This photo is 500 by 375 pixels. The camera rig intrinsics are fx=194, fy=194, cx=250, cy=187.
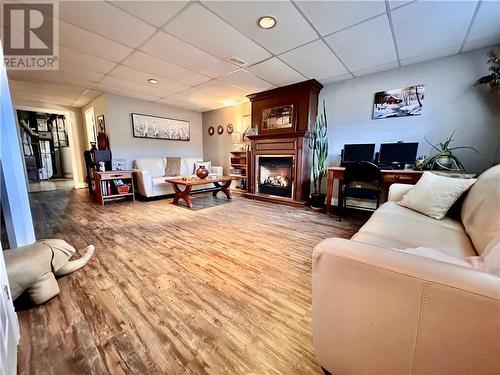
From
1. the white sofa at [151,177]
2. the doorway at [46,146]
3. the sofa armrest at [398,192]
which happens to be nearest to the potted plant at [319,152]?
the sofa armrest at [398,192]

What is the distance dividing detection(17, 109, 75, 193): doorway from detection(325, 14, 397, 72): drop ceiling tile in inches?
349

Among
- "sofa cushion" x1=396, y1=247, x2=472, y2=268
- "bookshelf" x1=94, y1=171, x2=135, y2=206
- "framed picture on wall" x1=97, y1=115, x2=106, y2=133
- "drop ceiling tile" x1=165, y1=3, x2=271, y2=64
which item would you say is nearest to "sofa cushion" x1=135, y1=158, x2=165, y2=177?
"bookshelf" x1=94, y1=171, x2=135, y2=206

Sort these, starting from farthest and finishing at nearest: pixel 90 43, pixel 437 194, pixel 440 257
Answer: pixel 90 43
pixel 437 194
pixel 440 257

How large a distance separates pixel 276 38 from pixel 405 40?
147 cm

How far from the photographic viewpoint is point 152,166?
4.44 meters

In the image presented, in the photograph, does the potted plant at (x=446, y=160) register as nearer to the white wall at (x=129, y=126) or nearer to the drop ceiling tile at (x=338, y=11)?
the drop ceiling tile at (x=338, y=11)

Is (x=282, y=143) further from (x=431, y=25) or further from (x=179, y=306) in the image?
(x=179, y=306)

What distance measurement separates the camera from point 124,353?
935 millimetres

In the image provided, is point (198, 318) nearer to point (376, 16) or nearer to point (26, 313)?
point (26, 313)

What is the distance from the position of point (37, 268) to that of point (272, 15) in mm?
2725

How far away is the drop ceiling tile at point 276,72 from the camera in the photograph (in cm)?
279

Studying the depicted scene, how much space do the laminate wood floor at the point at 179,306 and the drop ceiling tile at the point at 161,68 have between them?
2279mm

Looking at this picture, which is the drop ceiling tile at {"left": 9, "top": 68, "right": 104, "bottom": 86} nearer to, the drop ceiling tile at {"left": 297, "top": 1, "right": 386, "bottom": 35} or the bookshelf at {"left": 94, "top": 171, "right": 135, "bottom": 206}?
the bookshelf at {"left": 94, "top": 171, "right": 135, "bottom": 206}

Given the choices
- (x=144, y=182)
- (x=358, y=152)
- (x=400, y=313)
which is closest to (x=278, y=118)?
(x=358, y=152)
